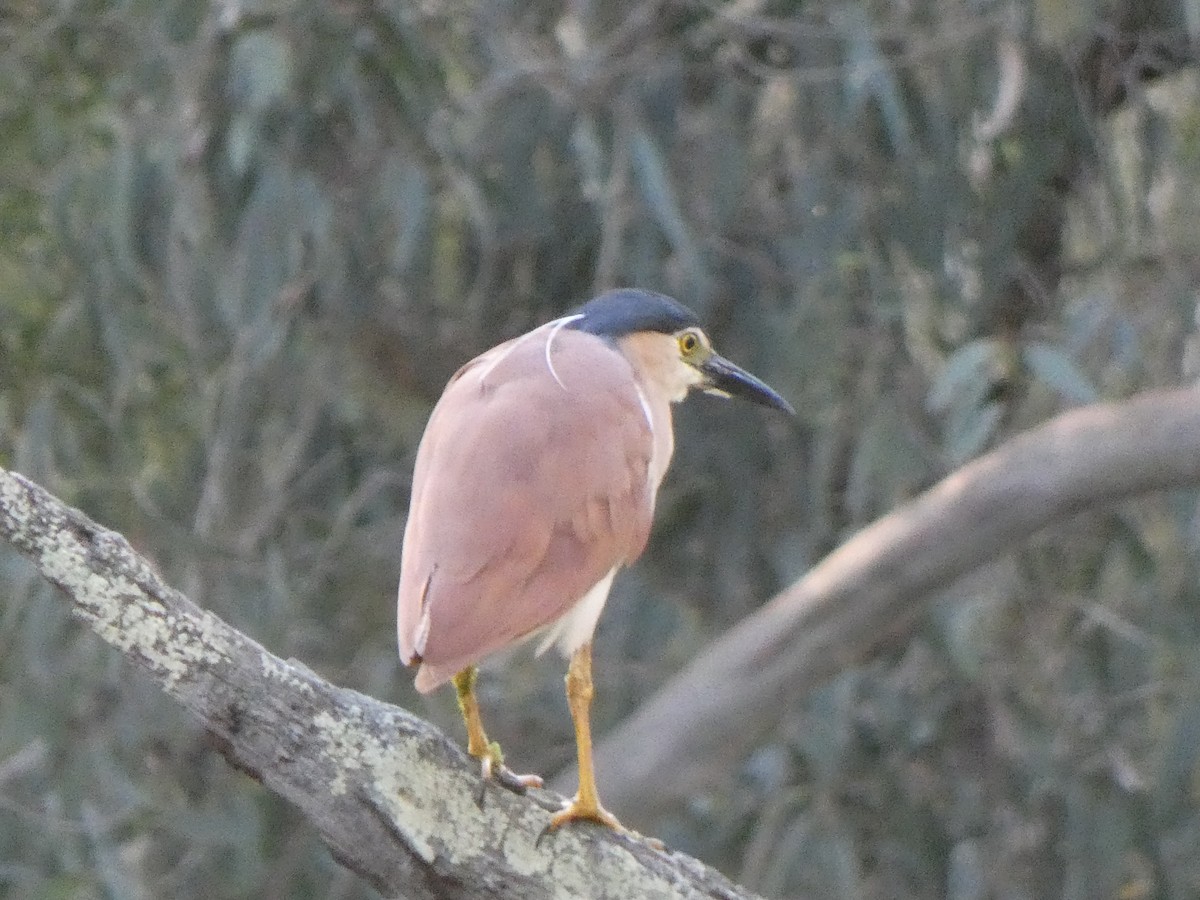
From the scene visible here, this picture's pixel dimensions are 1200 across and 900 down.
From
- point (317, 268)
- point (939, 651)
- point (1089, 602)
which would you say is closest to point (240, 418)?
point (317, 268)

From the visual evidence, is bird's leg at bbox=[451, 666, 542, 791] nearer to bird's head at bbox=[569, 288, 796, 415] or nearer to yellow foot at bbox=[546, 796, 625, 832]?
yellow foot at bbox=[546, 796, 625, 832]

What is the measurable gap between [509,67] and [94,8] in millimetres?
756

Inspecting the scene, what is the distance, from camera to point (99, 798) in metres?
3.62

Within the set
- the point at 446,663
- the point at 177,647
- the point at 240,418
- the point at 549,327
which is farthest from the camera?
the point at 240,418

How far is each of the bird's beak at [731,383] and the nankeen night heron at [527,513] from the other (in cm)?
21

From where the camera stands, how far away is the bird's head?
2531 millimetres

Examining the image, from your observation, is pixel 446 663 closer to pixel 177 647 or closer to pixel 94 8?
pixel 177 647

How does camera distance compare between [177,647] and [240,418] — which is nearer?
[177,647]

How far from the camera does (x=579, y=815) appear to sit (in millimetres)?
2021

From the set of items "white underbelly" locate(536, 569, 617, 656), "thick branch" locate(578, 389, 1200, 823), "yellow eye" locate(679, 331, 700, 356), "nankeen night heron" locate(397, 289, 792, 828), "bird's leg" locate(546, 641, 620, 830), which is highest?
"nankeen night heron" locate(397, 289, 792, 828)

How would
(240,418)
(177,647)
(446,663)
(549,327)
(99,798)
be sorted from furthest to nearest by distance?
(240,418) → (99,798) → (549,327) → (446,663) → (177,647)

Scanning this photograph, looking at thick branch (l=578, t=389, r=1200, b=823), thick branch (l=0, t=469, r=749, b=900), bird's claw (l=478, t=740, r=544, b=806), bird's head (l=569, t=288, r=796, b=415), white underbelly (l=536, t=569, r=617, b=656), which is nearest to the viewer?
thick branch (l=0, t=469, r=749, b=900)

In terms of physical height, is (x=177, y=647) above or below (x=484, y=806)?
above

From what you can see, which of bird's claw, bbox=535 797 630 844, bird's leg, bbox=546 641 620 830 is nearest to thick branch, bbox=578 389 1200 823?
bird's leg, bbox=546 641 620 830
